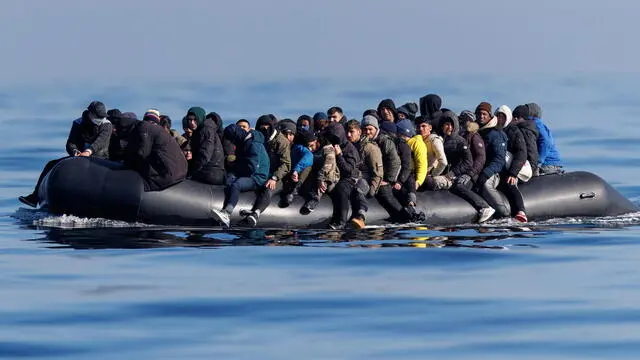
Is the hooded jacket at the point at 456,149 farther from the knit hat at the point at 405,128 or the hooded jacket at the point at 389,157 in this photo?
the hooded jacket at the point at 389,157

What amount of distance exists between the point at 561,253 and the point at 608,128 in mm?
46151

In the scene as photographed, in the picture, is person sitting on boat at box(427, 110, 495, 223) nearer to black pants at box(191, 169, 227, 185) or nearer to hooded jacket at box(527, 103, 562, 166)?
hooded jacket at box(527, 103, 562, 166)

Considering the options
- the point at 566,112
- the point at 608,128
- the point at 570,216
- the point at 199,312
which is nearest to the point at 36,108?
the point at 566,112

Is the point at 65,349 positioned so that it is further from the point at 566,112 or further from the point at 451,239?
the point at 566,112

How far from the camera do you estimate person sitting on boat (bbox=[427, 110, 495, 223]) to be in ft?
106

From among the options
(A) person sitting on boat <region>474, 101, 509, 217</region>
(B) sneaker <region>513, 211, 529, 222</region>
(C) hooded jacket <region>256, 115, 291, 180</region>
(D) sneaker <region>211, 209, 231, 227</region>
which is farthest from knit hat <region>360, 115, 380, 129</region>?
(B) sneaker <region>513, 211, 529, 222</region>

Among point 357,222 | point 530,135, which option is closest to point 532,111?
point 530,135

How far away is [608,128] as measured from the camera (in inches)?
2936

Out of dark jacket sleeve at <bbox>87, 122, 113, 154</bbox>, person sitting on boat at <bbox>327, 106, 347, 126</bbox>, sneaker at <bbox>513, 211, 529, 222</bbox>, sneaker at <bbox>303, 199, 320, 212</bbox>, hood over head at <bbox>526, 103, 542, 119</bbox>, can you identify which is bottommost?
sneaker at <bbox>513, 211, 529, 222</bbox>

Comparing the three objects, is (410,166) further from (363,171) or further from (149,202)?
(149,202)

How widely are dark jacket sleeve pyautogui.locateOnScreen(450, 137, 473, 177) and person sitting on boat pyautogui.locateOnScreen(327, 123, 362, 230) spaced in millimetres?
2220

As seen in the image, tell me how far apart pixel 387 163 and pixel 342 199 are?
44.6 inches

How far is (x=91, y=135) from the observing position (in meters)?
32.6

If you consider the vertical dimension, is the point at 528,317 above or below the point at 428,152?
below
